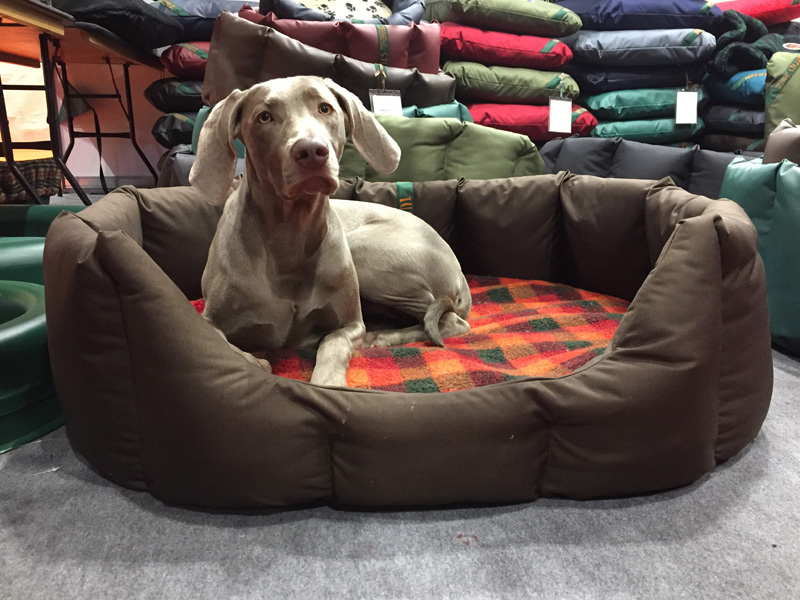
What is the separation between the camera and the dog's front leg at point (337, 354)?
146 cm

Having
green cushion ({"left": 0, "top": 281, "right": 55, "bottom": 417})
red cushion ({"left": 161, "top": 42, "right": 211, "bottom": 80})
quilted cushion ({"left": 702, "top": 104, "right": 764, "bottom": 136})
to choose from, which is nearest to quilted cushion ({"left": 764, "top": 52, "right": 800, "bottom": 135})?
quilted cushion ({"left": 702, "top": 104, "right": 764, "bottom": 136})

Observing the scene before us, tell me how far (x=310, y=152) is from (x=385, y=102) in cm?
139

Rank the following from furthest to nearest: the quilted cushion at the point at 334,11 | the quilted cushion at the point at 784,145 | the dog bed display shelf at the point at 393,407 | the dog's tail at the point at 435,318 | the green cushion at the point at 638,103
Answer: the green cushion at the point at 638,103 < the quilted cushion at the point at 334,11 < the quilted cushion at the point at 784,145 < the dog's tail at the point at 435,318 < the dog bed display shelf at the point at 393,407

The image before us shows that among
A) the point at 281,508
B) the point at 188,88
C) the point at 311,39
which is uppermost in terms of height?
the point at 311,39

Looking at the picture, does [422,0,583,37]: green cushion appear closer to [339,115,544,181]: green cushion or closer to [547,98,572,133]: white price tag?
[547,98,572,133]: white price tag

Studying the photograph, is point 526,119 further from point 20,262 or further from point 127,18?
point 20,262

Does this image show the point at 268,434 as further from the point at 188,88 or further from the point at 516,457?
the point at 188,88

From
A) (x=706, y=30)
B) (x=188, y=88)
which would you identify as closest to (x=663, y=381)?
(x=188, y=88)

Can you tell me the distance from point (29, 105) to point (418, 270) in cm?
409

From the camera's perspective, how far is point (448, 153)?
2.64 meters

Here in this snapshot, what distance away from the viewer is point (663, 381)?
1231mm

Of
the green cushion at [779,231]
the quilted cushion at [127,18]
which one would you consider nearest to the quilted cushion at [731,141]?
the green cushion at [779,231]

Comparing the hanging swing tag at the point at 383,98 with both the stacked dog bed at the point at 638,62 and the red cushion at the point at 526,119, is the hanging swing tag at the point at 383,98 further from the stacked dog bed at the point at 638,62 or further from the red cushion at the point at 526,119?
the stacked dog bed at the point at 638,62

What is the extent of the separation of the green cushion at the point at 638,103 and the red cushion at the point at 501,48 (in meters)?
0.39
